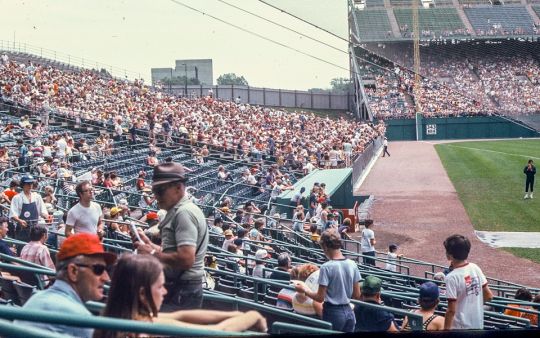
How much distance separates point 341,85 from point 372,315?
162 ft

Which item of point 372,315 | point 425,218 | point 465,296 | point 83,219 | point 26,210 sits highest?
point 83,219

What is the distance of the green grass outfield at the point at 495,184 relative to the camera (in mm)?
15812

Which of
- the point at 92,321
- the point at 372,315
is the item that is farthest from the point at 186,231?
the point at 372,315

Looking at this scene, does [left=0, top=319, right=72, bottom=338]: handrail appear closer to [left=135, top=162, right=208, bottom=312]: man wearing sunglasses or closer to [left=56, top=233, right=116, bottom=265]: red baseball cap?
[left=56, top=233, right=116, bottom=265]: red baseball cap

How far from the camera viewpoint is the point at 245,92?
149 ft

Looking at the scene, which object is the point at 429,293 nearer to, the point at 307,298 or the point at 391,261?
the point at 307,298

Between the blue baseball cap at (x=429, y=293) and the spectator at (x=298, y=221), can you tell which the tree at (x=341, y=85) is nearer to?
the spectator at (x=298, y=221)

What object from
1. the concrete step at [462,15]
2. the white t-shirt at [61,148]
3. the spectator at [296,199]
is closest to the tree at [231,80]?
the concrete step at [462,15]

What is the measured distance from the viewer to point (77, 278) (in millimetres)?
2381

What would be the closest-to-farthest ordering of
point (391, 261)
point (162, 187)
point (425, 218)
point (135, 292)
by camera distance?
point (135, 292) → point (162, 187) → point (391, 261) → point (425, 218)

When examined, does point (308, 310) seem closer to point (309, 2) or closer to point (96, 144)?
point (309, 2)

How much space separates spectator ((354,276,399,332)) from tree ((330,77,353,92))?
148ft

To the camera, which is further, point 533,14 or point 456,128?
point 456,128

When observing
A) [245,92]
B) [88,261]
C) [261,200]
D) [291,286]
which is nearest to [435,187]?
[261,200]
